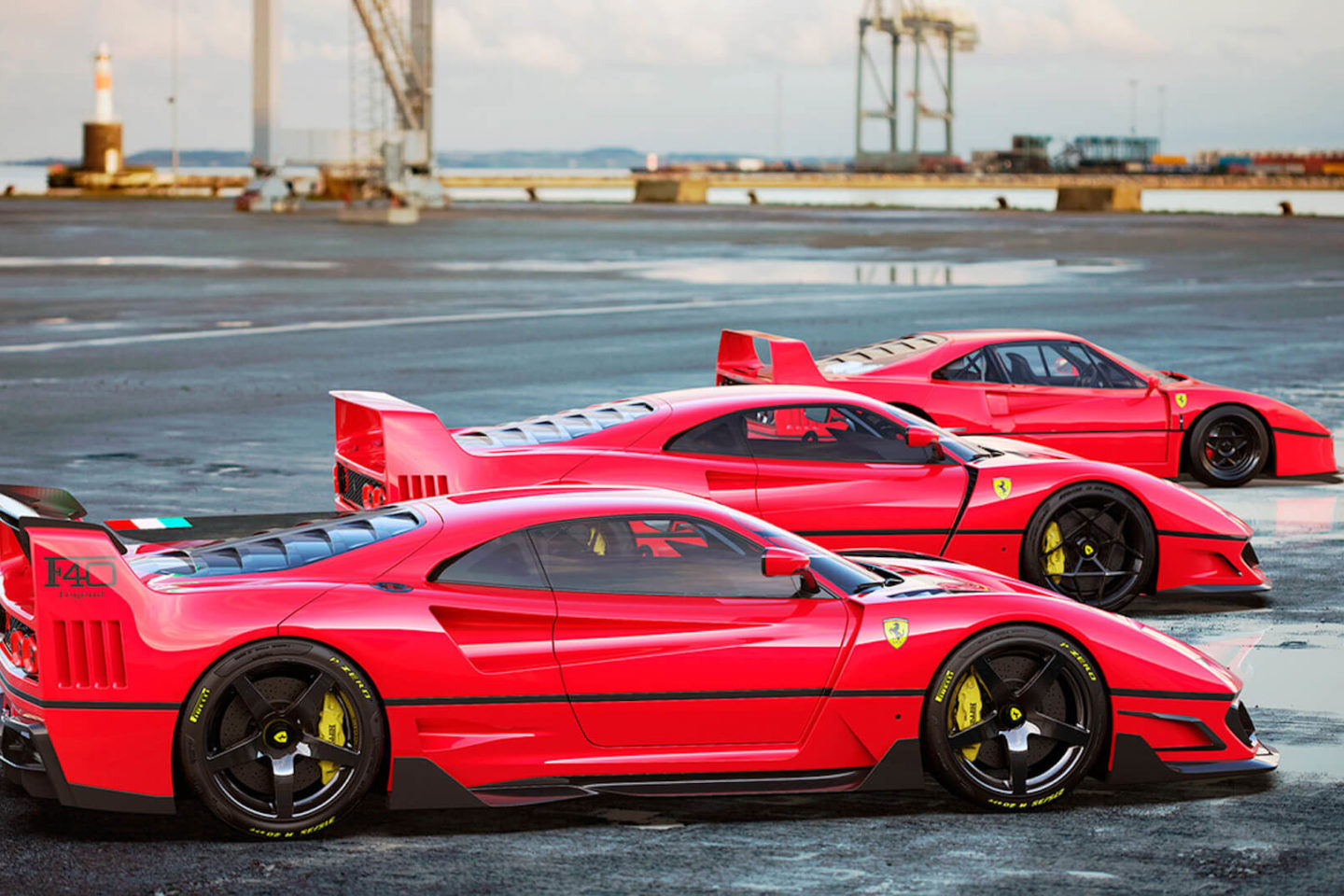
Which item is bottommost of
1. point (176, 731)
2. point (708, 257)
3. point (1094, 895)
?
point (1094, 895)

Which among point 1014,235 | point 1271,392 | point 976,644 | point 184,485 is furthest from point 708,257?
point 976,644

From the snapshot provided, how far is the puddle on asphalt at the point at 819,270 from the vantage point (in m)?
34.8

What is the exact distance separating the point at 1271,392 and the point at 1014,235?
130 ft

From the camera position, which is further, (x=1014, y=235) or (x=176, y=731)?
(x=1014, y=235)

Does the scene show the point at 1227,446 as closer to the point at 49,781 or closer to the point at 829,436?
the point at 829,436

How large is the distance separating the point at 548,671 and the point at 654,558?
57 cm

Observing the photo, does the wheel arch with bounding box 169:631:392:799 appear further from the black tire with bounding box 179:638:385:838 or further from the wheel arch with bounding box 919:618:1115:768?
the wheel arch with bounding box 919:618:1115:768

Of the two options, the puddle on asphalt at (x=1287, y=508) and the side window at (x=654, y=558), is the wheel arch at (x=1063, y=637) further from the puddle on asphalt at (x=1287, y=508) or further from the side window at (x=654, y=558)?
the puddle on asphalt at (x=1287, y=508)

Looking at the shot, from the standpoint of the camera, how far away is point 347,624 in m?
5.66

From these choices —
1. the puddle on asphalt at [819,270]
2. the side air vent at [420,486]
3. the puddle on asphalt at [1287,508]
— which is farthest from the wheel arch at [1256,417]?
the puddle on asphalt at [819,270]

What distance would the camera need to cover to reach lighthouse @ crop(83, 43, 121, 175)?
500ft

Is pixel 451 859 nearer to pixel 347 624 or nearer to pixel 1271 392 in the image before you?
pixel 347 624

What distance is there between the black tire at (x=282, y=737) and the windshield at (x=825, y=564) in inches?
58.5

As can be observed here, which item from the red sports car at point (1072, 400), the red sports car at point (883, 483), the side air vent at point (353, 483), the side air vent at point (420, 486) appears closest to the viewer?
the side air vent at point (420, 486)
